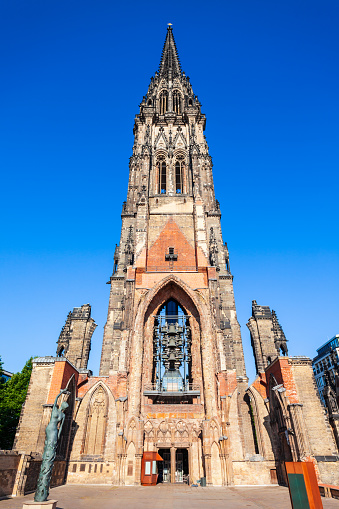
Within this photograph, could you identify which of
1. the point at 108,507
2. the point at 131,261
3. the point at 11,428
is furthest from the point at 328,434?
the point at 11,428

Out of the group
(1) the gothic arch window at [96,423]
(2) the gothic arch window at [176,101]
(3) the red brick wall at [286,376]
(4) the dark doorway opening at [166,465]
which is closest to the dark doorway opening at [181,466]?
(4) the dark doorway opening at [166,465]

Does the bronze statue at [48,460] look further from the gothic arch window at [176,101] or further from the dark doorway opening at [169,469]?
the gothic arch window at [176,101]

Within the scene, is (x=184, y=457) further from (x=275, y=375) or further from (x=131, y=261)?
(x=131, y=261)

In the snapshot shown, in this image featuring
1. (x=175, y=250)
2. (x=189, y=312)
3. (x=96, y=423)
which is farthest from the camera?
(x=175, y=250)

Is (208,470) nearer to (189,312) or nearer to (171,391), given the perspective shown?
(171,391)

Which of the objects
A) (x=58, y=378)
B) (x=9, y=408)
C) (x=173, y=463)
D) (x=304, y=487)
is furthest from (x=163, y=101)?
(x=304, y=487)

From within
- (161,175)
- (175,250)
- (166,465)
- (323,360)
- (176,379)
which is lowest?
(166,465)

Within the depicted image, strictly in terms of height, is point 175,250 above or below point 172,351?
above

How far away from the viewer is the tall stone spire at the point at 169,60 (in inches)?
1769

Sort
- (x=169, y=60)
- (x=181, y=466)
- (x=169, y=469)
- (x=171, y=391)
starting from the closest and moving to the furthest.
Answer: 1. (x=169, y=469)
2. (x=181, y=466)
3. (x=171, y=391)
4. (x=169, y=60)

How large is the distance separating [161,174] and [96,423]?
24021 millimetres

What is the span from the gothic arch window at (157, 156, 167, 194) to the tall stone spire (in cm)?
1647

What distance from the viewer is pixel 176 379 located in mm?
22672

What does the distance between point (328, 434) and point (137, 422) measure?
10665 mm
